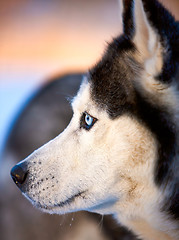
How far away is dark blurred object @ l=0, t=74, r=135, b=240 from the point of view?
1464 millimetres

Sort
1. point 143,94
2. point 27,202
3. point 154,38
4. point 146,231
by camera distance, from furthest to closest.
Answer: point 27,202 → point 146,231 → point 143,94 → point 154,38

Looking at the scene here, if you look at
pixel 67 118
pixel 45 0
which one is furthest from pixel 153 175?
pixel 45 0

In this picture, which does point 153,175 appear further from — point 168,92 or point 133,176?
point 168,92

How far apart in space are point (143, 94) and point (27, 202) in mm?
1125

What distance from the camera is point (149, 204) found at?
0.86 meters

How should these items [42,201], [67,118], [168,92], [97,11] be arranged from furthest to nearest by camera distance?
[97,11], [67,118], [42,201], [168,92]

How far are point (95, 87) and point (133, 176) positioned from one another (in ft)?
0.99

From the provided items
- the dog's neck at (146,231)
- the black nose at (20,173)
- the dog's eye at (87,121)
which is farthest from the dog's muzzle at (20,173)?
the dog's neck at (146,231)

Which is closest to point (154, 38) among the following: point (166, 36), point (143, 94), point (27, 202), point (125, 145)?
point (166, 36)

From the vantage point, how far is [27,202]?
1.62 metres

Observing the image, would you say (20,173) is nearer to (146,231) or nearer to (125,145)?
(125,145)

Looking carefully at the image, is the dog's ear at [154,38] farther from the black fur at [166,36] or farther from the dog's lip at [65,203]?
the dog's lip at [65,203]

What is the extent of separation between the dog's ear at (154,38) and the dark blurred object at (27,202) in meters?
0.88

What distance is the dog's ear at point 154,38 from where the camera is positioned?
67 cm
